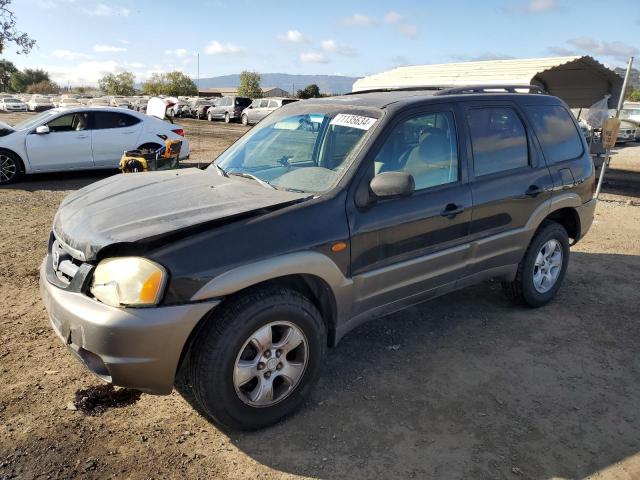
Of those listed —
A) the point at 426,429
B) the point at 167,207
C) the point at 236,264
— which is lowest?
the point at 426,429

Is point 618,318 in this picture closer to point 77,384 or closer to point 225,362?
point 225,362

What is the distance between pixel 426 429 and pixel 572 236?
2.93 m

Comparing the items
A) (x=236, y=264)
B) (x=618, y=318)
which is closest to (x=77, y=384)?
(x=236, y=264)

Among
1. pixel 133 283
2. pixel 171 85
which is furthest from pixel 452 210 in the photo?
pixel 171 85

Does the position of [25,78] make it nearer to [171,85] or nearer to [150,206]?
[171,85]

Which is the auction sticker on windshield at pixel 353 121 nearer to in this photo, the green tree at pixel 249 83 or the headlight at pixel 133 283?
the headlight at pixel 133 283

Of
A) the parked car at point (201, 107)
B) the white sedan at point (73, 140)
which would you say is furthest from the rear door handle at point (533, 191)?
the parked car at point (201, 107)

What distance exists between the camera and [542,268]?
182 inches

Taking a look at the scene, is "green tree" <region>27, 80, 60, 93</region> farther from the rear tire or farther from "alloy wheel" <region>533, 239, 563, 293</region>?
"alloy wheel" <region>533, 239, 563, 293</region>

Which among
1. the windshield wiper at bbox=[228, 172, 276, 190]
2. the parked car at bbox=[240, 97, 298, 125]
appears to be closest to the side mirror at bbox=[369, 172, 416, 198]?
the windshield wiper at bbox=[228, 172, 276, 190]

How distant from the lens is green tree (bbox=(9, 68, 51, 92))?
97.4 meters

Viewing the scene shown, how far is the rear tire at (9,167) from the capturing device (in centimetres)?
988

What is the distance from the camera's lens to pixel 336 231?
9.77ft

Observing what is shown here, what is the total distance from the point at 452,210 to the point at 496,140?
0.84 meters
